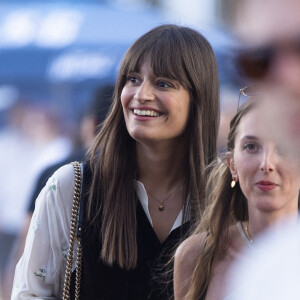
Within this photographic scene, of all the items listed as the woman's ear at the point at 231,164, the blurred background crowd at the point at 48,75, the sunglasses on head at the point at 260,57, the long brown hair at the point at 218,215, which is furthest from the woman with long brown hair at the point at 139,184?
the blurred background crowd at the point at 48,75

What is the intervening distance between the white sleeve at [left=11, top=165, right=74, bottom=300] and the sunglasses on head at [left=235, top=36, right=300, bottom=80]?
187 cm

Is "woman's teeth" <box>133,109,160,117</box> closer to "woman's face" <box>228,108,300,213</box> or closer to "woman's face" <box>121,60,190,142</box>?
"woman's face" <box>121,60,190,142</box>

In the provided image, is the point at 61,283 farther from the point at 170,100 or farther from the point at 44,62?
the point at 44,62

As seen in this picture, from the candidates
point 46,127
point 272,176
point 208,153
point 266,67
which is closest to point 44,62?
point 46,127

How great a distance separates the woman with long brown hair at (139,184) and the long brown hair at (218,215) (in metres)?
0.14

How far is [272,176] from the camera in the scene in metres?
1.98

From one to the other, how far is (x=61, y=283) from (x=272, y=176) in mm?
1005

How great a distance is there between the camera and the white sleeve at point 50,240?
2623mm

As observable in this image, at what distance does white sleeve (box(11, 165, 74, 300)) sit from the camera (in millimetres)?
2623

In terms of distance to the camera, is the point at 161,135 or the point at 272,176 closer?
the point at 272,176

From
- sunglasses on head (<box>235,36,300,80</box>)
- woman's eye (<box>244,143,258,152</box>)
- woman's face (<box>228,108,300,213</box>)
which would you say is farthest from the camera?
woman's eye (<box>244,143,258,152</box>)

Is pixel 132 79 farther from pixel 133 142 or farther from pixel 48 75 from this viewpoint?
pixel 48 75

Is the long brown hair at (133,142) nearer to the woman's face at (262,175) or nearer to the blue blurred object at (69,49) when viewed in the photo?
the woman's face at (262,175)

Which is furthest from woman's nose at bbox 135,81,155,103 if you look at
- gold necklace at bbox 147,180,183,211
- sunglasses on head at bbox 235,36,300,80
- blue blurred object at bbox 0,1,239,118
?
blue blurred object at bbox 0,1,239,118
